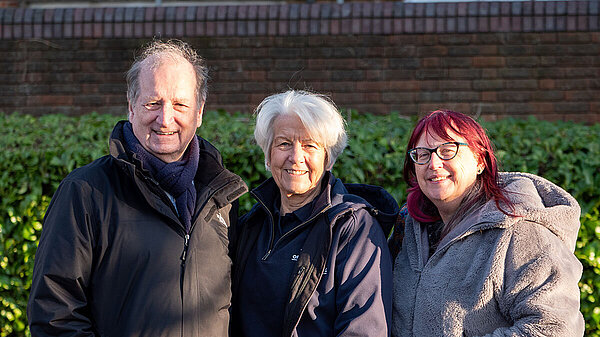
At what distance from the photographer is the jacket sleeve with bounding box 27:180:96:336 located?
2.24 metres

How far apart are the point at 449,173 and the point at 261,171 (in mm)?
1511

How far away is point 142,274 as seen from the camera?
93.7 inches

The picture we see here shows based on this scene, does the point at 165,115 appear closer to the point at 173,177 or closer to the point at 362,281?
the point at 173,177

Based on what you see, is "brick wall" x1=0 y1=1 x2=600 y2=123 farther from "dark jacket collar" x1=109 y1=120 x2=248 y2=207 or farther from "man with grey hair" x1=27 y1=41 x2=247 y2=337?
"man with grey hair" x1=27 y1=41 x2=247 y2=337

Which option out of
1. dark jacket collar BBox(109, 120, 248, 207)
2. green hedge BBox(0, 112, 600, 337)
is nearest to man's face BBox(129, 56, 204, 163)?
dark jacket collar BBox(109, 120, 248, 207)

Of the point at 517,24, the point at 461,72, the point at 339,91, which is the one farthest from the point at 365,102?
the point at 517,24

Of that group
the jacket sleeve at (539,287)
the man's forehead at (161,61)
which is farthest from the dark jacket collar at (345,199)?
the man's forehead at (161,61)

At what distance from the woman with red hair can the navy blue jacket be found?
146 millimetres

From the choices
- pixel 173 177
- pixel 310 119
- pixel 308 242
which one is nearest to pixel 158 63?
pixel 173 177

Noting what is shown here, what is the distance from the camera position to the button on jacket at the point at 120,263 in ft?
7.46

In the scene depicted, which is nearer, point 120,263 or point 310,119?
point 120,263

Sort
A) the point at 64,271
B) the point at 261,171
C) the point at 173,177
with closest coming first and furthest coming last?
the point at 64,271
the point at 173,177
the point at 261,171

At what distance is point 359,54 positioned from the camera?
6465mm

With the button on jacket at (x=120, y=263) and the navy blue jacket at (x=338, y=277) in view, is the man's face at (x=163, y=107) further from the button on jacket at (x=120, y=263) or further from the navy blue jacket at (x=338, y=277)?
the navy blue jacket at (x=338, y=277)
